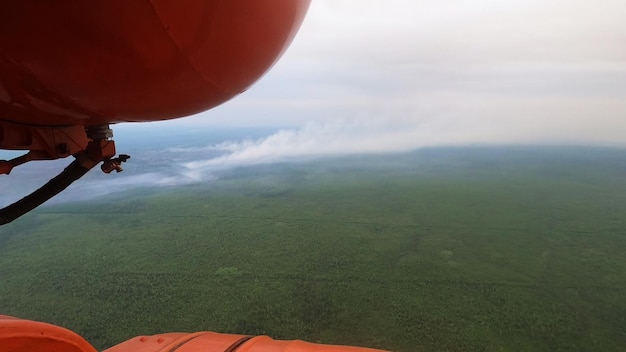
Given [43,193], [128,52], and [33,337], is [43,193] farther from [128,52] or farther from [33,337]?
[128,52]

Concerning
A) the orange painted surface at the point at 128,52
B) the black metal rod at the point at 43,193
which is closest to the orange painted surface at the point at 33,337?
the orange painted surface at the point at 128,52

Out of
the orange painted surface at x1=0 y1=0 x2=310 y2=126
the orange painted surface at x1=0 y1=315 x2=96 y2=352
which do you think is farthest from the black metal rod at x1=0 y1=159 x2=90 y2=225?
the orange painted surface at x1=0 y1=315 x2=96 y2=352

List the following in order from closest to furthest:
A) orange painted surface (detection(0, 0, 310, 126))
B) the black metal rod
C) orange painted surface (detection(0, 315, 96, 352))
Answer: orange painted surface (detection(0, 0, 310, 126)) → orange painted surface (detection(0, 315, 96, 352)) → the black metal rod

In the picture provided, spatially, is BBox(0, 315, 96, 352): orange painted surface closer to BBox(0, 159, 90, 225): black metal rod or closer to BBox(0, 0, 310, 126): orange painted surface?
BBox(0, 0, 310, 126): orange painted surface

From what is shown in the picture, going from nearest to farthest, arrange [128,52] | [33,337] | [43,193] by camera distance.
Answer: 1. [128,52]
2. [33,337]
3. [43,193]

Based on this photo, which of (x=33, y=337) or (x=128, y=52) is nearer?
(x=128, y=52)

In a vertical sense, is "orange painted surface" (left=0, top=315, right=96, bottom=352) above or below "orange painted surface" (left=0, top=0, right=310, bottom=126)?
below

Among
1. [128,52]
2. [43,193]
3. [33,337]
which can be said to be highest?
[128,52]

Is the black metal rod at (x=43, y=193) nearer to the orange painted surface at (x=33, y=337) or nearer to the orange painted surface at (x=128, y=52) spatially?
the orange painted surface at (x=128, y=52)

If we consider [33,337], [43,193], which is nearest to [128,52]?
[33,337]
